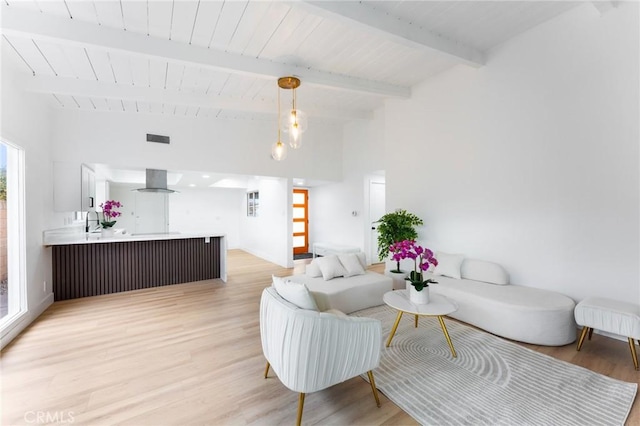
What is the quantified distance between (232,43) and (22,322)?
4057 millimetres

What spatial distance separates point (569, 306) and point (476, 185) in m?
1.89

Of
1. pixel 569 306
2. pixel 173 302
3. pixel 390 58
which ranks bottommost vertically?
→ pixel 173 302

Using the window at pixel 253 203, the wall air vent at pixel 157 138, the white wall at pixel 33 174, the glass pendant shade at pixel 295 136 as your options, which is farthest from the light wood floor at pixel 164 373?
the window at pixel 253 203

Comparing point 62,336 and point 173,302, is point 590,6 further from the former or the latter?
point 62,336

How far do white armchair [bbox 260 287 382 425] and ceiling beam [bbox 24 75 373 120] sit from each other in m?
3.75

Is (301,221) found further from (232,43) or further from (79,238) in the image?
(232,43)

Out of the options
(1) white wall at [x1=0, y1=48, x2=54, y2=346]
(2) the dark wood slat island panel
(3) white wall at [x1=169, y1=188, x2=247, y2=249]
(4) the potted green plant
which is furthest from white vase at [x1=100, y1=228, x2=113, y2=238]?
(4) the potted green plant

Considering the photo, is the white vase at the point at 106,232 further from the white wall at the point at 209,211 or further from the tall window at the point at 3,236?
the white wall at the point at 209,211

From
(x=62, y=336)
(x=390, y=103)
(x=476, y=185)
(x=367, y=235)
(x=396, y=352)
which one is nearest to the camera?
(x=396, y=352)

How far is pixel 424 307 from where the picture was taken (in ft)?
8.71

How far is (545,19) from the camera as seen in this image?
3.24 meters

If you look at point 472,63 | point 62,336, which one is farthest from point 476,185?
point 62,336

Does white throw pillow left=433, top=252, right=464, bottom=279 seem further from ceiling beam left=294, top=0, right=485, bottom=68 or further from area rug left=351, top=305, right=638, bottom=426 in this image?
ceiling beam left=294, top=0, right=485, bottom=68

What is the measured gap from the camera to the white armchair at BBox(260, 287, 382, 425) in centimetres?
171
